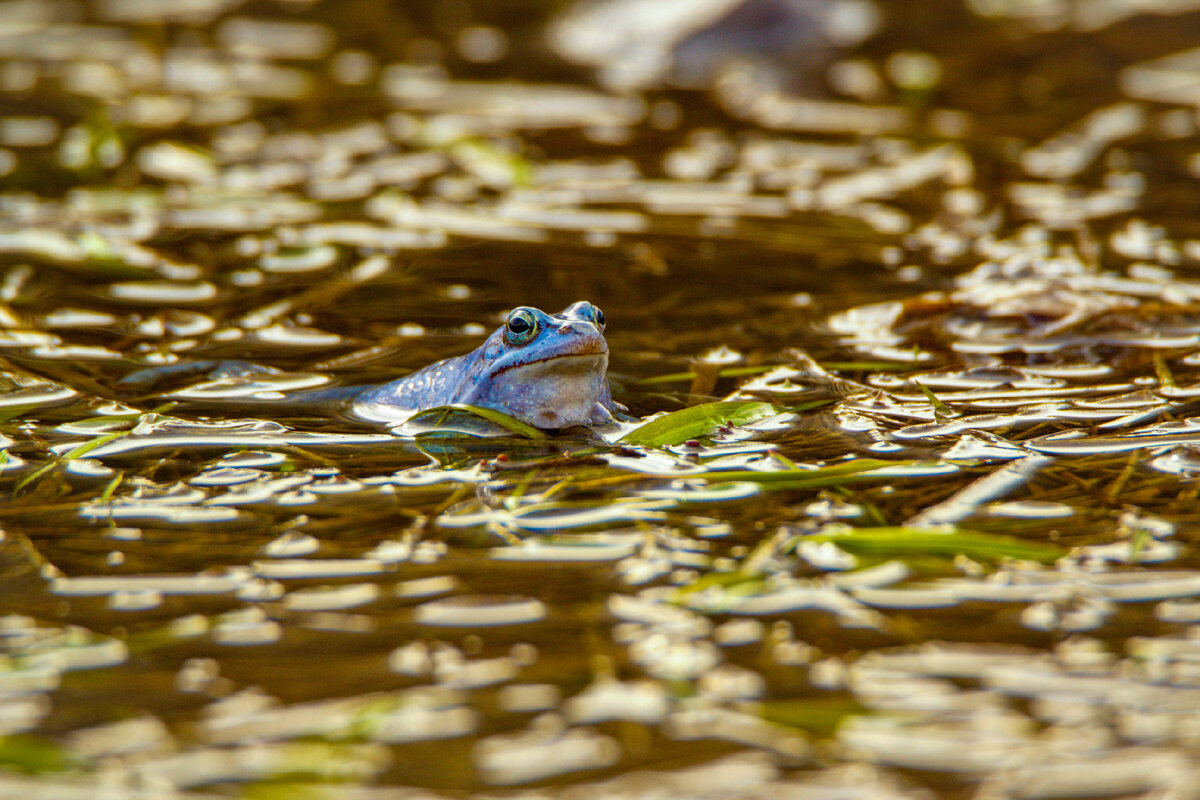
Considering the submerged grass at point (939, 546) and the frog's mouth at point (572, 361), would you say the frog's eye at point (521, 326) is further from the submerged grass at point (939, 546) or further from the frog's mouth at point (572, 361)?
the submerged grass at point (939, 546)

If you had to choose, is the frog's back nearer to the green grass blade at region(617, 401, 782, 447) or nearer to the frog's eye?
the frog's eye

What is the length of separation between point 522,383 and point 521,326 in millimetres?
208

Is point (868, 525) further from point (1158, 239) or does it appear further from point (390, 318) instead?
point (1158, 239)

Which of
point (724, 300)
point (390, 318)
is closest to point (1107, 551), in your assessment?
point (724, 300)

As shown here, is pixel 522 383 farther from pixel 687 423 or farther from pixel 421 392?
pixel 687 423

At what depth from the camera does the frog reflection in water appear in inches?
159

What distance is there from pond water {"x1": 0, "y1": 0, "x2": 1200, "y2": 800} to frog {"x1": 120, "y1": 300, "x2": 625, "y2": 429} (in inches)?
4.6

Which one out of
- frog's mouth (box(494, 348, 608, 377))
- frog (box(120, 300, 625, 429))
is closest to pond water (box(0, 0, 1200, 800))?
frog (box(120, 300, 625, 429))

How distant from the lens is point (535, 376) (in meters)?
4.15

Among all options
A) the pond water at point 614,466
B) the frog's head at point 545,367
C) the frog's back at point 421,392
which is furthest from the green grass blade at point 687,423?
the frog's back at point 421,392

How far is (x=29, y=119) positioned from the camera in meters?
8.77

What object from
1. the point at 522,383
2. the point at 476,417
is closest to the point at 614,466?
the point at 522,383

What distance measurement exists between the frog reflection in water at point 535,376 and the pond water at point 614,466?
0.42 feet

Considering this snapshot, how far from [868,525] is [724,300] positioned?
2.65 meters
